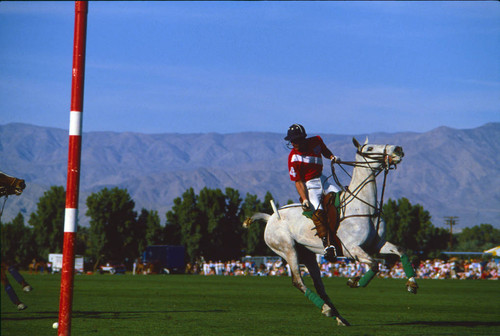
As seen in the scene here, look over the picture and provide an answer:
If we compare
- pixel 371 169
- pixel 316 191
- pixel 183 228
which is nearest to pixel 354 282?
pixel 316 191

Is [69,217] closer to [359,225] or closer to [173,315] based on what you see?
[359,225]

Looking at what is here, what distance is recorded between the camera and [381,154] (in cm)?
1528

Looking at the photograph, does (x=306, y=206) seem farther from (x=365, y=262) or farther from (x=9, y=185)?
(x=9, y=185)

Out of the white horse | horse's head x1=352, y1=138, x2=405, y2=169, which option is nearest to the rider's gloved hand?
the white horse

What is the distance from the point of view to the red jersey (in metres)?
15.7

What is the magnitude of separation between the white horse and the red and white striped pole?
6695mm

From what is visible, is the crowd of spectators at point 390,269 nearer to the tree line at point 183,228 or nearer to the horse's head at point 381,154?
the tree line at point 183,228

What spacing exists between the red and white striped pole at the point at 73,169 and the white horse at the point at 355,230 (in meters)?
6.70

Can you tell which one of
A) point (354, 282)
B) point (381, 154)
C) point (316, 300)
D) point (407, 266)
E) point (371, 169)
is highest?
point (381, 154)

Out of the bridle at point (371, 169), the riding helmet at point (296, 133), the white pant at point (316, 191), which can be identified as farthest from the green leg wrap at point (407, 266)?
the riding helmet at point (296, 133)

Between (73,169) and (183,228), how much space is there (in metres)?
96.0

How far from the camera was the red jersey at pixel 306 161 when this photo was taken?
51.4ft

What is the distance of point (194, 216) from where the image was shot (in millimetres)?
105250

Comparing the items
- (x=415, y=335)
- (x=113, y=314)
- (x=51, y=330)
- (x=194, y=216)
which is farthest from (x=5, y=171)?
(x=194, y=216)
